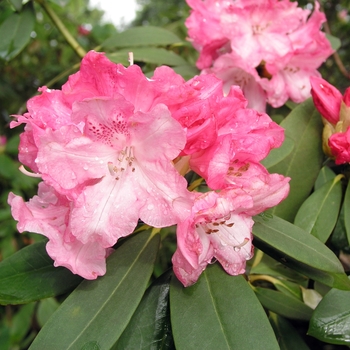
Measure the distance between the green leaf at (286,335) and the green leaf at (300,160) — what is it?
230 millimetres

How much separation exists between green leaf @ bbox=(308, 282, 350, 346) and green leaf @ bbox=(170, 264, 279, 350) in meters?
0.11

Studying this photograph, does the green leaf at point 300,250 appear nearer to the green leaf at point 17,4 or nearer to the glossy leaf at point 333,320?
the glossy leaf at point 333,320

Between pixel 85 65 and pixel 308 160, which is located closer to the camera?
pixel 85 65

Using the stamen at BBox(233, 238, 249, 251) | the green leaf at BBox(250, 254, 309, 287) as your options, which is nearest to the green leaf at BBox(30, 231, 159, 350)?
the stamen at BBox(233, 238, 249, 251)

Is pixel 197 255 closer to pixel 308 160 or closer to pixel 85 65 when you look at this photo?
pixel 85 65

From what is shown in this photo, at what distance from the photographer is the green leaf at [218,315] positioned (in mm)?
662

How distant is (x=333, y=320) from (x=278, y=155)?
344 millimetres

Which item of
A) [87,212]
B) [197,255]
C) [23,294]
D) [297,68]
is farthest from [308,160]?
[23,294]

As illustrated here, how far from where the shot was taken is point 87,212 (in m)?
0.66

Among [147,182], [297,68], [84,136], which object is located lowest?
[297,68]

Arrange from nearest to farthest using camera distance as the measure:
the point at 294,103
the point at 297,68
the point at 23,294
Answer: the point at 23,294 → the point at 297,68 → the point at 294,103

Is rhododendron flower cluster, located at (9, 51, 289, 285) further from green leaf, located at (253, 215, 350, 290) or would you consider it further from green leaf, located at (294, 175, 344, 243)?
green leaf, located at (294, 175, 344, 243)

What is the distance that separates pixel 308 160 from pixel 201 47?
493 mm

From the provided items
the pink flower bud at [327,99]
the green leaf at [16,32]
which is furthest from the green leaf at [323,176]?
the green leaf at [16,32]
